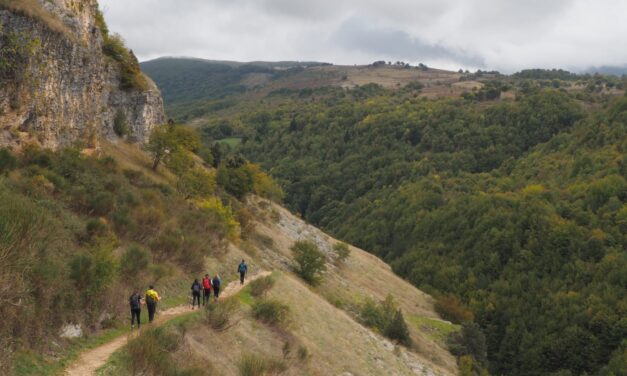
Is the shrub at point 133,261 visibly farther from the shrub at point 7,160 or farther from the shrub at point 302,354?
the shrub at point 302,354

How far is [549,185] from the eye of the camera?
294ft

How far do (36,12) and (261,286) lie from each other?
17336 millimetres

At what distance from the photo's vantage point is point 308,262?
37406mm

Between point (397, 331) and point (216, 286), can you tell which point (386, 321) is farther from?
point (216, 286)

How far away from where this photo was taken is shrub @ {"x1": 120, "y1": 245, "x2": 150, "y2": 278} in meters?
18.6

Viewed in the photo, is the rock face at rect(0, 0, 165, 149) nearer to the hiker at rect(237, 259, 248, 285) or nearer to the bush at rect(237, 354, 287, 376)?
the hiker at rect(237, 259, 248, 285)

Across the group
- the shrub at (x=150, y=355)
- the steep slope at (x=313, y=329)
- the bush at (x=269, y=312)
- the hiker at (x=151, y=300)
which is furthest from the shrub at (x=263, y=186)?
the shrub at (x=150, y=355)

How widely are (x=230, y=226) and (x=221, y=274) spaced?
24.3 ft

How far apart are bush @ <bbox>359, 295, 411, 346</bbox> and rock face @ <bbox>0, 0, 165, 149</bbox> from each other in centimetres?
2259

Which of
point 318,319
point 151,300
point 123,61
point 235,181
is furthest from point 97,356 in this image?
point 235,181

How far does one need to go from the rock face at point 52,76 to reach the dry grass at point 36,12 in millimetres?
48

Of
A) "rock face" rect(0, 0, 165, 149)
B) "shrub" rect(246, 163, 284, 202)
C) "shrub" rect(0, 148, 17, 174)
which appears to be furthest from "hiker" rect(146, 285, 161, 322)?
"shrub" rect(246, 163, 284, 202)

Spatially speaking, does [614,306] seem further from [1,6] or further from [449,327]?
[1,6]

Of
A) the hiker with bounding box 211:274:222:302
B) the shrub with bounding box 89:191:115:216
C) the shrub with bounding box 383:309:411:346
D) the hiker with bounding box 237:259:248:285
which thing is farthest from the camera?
A: the shrub with bounding box 383:309:411:346
